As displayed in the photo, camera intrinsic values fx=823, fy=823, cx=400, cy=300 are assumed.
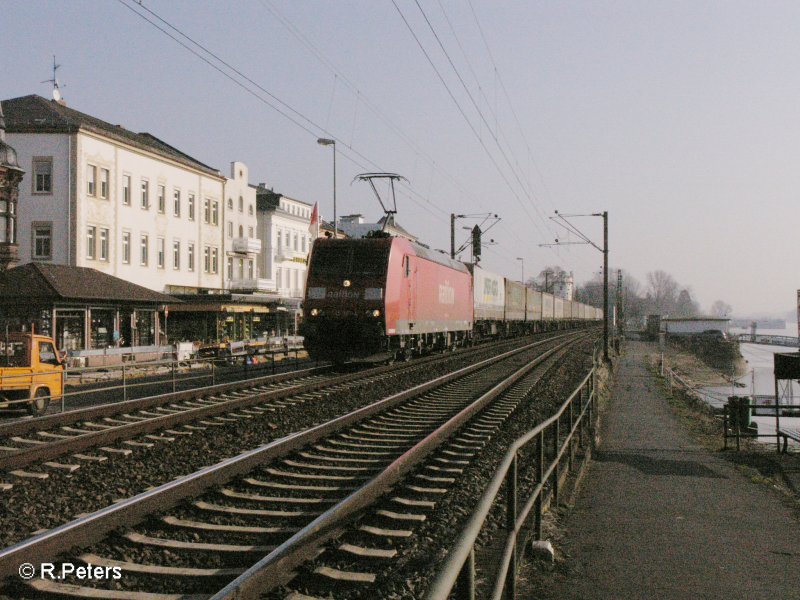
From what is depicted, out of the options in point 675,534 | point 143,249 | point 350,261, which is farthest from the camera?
point 143,249

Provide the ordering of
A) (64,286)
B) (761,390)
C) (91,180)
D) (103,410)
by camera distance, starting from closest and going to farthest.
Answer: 1. (103,410)
2. (64,286)
3. (91,180)
4. (761,390)

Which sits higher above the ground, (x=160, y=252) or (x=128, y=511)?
(x=160, y=252)

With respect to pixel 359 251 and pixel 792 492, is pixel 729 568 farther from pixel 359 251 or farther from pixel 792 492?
pixel 359 251

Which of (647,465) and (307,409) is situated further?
(307,409)

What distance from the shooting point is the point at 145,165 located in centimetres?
4481

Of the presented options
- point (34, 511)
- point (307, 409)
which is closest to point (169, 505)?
point (34, 511)

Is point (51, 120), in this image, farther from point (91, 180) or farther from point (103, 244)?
point (103, 244)

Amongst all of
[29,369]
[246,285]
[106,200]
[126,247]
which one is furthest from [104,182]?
[29,369]

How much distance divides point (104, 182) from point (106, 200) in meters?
0.91

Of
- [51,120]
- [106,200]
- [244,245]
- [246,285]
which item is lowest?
[246,285]

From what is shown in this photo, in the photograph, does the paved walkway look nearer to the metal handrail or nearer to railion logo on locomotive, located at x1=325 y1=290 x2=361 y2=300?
the metal handrail

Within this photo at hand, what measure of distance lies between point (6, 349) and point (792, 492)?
1511 cm

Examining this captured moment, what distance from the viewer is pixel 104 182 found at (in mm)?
41531

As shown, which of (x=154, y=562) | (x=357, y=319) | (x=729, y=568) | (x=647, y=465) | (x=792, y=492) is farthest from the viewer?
(x=357, y=319)
